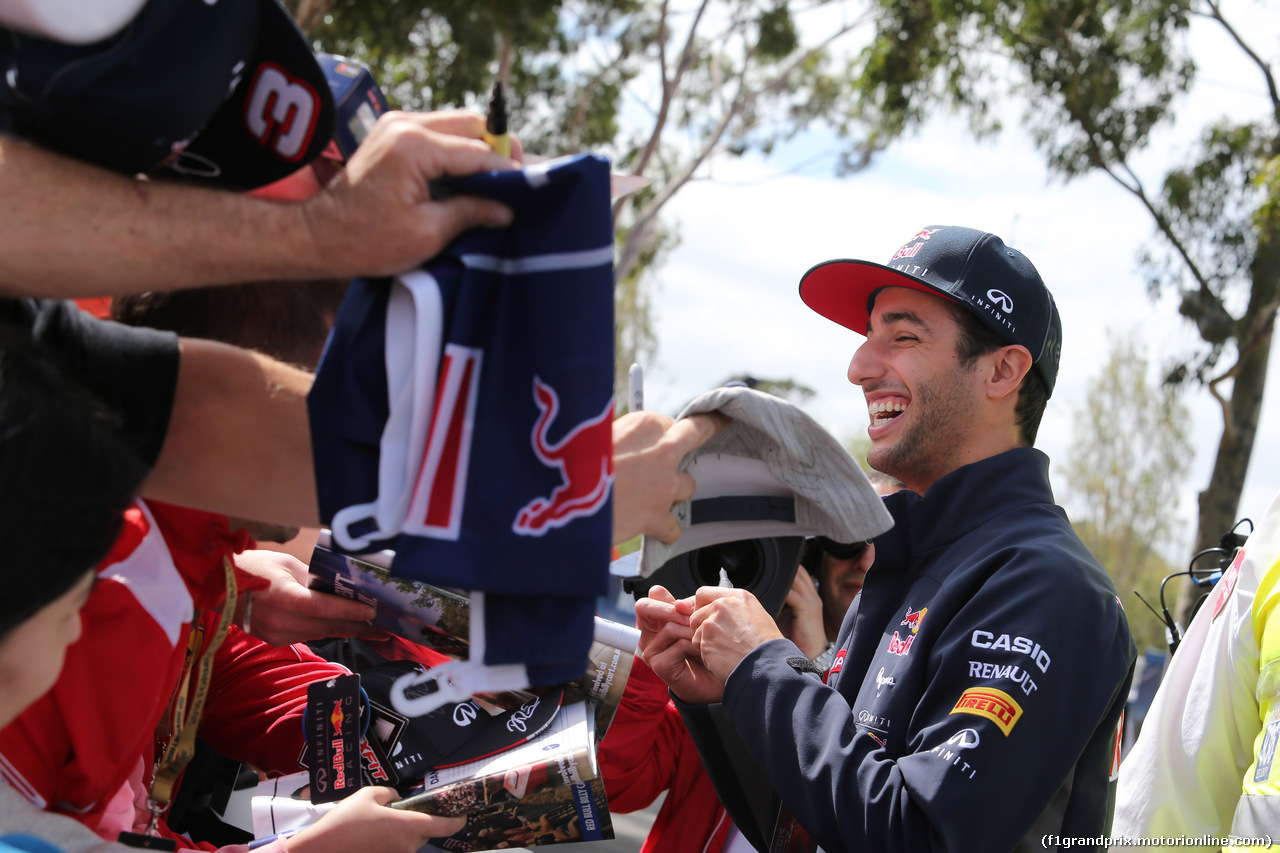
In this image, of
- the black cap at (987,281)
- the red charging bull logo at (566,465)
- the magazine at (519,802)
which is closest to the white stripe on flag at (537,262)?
the red charging bull logo at (566,465)

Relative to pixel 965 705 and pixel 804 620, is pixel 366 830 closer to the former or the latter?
pixel 965 705

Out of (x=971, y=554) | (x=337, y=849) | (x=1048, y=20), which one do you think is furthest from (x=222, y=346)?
(x=1048, y=20)

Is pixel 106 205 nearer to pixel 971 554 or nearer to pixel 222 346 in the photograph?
pixel 222 346

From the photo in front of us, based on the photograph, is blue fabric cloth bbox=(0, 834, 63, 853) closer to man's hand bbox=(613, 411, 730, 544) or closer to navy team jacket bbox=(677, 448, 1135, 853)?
man's hand bbox=(613, 411, 730, 544)

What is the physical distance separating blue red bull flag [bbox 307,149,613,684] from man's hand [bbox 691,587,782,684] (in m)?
0.81

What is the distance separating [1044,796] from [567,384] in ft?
3.85

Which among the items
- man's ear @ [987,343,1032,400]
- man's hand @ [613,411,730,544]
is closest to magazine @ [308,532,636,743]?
man's hand @ [613,411,730,544]

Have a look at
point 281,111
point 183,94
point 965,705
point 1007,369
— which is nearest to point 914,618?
point 965,705

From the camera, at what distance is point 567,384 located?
1208mm

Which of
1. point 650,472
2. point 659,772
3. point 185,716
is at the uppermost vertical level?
point 650,472

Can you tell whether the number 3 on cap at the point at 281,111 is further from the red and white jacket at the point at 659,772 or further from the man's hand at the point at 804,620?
the man's hand at the point at 804,620

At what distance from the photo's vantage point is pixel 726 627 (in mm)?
2029

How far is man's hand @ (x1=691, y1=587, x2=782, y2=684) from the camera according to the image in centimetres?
199

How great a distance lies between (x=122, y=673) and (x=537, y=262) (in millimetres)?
839
